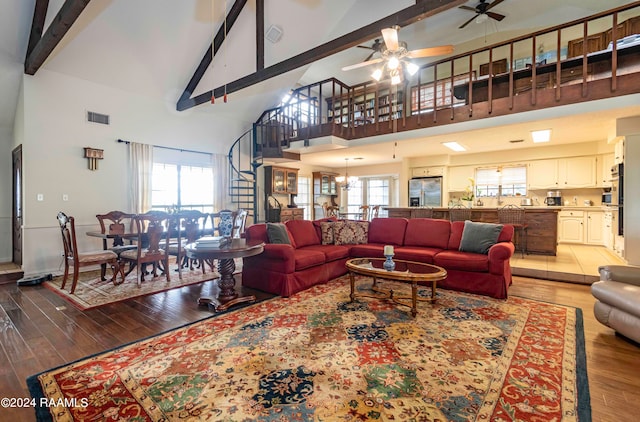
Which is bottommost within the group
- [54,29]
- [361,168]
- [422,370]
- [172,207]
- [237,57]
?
[422,370]

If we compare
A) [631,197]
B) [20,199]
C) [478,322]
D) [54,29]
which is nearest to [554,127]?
[631,197]

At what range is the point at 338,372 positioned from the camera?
6.63 ft

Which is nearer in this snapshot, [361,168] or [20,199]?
[20,199]

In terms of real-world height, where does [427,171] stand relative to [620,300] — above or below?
above

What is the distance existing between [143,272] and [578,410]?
505cm

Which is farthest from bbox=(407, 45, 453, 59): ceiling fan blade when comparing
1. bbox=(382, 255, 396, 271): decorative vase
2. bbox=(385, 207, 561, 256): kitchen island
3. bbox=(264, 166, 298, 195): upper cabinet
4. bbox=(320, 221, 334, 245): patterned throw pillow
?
bbox=(264, 166, 298, 195): upper cabinet

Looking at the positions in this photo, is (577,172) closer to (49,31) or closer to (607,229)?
(607,229)

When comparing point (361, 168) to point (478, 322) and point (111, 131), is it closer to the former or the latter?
point (111, 131)

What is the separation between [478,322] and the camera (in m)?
2.88

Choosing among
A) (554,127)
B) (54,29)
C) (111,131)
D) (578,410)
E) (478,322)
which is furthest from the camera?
(111,131)

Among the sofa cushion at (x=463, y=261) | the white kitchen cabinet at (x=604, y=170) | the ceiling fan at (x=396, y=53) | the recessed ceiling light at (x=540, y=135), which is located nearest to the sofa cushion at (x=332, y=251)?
the sofa cushion at (x=463, y=261)

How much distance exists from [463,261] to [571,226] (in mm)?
5339

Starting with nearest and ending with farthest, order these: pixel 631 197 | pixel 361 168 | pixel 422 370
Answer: pixel 422 370 → pixel 631 197 → pixel 361 168

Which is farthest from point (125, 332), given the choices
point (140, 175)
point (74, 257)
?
point (140, 175)
